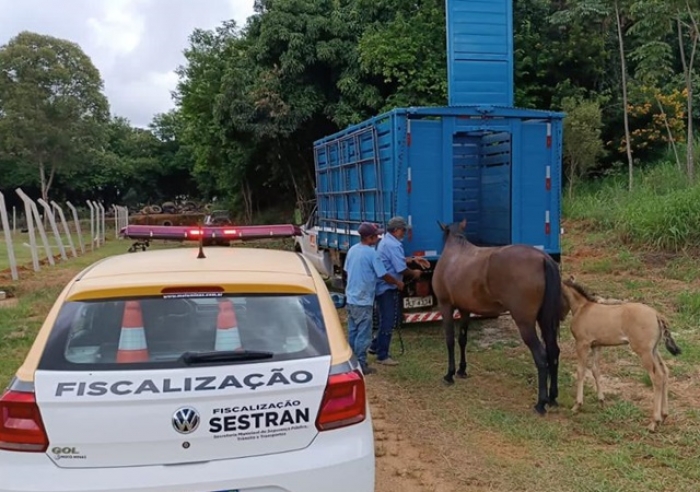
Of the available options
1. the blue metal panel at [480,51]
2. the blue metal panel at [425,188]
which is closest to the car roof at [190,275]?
the blue metal panel at [425,188]

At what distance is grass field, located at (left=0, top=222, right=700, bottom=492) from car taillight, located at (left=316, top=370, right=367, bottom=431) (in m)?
1.49

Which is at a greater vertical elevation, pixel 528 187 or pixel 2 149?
pixel 2 149

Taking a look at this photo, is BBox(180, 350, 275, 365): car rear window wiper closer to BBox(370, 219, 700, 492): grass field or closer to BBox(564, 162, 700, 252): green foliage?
BBox(370, 219, 700, 492): grass field

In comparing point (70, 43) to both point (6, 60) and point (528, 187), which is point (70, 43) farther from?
point (528, 187)

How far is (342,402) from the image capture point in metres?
2.77

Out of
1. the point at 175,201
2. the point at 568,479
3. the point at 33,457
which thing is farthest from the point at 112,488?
the point at 175,201

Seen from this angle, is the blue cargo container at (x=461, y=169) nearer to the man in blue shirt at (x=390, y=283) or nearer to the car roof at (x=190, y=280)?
the man in blue shirt at (x=390, y=283)

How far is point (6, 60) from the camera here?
110ft

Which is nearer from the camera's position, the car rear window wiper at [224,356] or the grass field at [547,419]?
the car rear window wiper at [224,356]

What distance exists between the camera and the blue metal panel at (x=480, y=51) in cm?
868

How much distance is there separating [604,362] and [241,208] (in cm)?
2731

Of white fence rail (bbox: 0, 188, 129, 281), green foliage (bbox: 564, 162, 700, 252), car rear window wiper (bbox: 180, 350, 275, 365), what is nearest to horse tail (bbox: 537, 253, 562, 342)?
car rear window wiper (bbox: 180, 350, 275, 365)

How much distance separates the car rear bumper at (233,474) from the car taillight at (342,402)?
40 mm

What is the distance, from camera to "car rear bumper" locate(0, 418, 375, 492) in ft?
8.05
